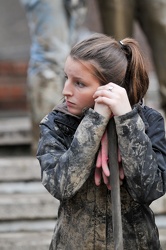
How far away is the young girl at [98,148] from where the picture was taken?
104 inches

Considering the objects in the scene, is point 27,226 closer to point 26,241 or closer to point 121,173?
point 26,241

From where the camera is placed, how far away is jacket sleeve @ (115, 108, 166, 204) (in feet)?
8.62

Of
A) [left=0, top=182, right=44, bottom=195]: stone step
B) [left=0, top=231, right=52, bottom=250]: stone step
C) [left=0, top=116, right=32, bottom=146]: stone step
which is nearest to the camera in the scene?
[left=0, top=231, right=52, bottom=250]: stone step

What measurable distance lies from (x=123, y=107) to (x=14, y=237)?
177 cm

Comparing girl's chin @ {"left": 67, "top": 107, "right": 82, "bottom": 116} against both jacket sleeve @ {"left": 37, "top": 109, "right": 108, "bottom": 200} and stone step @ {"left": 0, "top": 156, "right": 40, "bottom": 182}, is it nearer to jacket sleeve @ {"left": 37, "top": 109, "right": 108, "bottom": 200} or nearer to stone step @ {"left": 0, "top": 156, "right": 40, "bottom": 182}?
jacket sleeve @ {"left": 37, "top": 109, "right": 108, "bottom": 200}

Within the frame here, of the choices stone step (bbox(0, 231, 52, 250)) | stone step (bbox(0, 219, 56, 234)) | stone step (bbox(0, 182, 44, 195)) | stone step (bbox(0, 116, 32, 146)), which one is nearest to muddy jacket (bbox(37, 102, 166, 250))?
stone step (bbox(0, 231, 52, 250))

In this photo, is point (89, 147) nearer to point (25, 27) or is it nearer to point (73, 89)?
point (73, 89)

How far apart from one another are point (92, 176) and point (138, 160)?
0.22 meters

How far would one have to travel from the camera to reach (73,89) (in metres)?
2.72

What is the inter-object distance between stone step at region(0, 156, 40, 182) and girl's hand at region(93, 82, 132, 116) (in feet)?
6.65

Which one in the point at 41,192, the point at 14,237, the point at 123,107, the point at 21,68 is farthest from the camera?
the point at 21,68

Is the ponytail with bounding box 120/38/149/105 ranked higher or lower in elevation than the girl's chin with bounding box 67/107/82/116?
higher

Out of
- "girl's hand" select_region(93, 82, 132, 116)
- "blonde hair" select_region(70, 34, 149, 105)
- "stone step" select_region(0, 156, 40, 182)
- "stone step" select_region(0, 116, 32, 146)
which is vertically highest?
"blonde hair" select_region(70, 34, 149, 105)

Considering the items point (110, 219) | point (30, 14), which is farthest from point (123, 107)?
point (30, 14)
